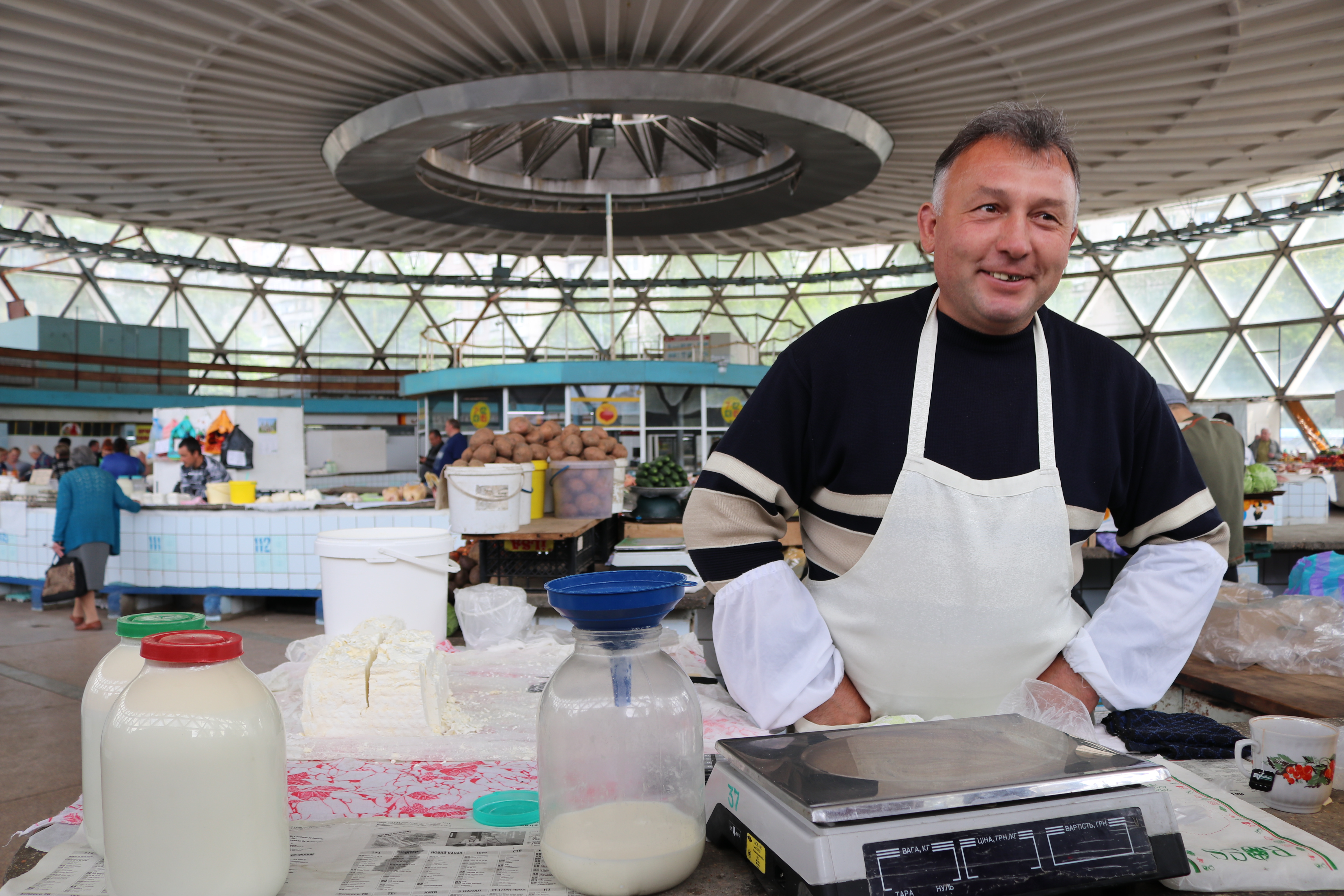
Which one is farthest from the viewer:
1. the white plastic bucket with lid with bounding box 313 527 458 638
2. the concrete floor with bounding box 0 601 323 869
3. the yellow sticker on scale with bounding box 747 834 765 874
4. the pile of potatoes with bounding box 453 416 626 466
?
the pile of potatoes with bounding box 453 416 626 466

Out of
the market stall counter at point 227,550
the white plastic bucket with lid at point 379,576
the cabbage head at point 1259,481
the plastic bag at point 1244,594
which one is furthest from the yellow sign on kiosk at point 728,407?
the white plastic bucket with lid at point 379,576

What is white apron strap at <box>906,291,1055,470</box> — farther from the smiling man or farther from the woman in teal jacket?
the woman in teal jacket

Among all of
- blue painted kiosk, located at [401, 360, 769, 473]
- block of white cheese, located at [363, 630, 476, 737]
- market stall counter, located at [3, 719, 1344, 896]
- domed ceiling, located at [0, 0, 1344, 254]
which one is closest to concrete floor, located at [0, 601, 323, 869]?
block of white cheese, located at [363, 630, 476, 737]

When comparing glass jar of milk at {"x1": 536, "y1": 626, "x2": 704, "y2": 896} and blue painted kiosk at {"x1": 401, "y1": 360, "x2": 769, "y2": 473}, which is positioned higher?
blue painted kiosk at {"x1": 401, "y1": 360, "x2": 769, "y2": 473}

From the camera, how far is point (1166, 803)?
992mm

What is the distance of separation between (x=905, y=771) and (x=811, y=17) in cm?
814

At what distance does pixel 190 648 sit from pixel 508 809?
591mm

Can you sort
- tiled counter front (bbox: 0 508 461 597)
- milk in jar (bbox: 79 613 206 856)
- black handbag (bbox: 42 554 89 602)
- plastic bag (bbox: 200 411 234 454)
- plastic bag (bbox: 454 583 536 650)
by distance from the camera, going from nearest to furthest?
milk in jar (bbox: 79 613 206 856) < plastic bag (bbox: 454 583 536 650) < black handbag (bbox: 42 554 89 602) < tiled counter front (bbox: 0 508 461 597) < plastic bag (bbox: 200 411 234 454)

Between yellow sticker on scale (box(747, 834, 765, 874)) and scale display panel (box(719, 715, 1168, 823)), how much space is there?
6cm

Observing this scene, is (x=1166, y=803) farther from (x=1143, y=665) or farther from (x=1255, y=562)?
(x=1255, y=562)

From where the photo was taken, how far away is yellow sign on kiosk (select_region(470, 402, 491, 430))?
15438 mm

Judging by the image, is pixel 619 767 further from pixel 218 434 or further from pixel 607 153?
pixel 607 153

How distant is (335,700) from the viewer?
203 centimetres

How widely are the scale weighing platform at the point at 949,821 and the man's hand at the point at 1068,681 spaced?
0.51 meters
